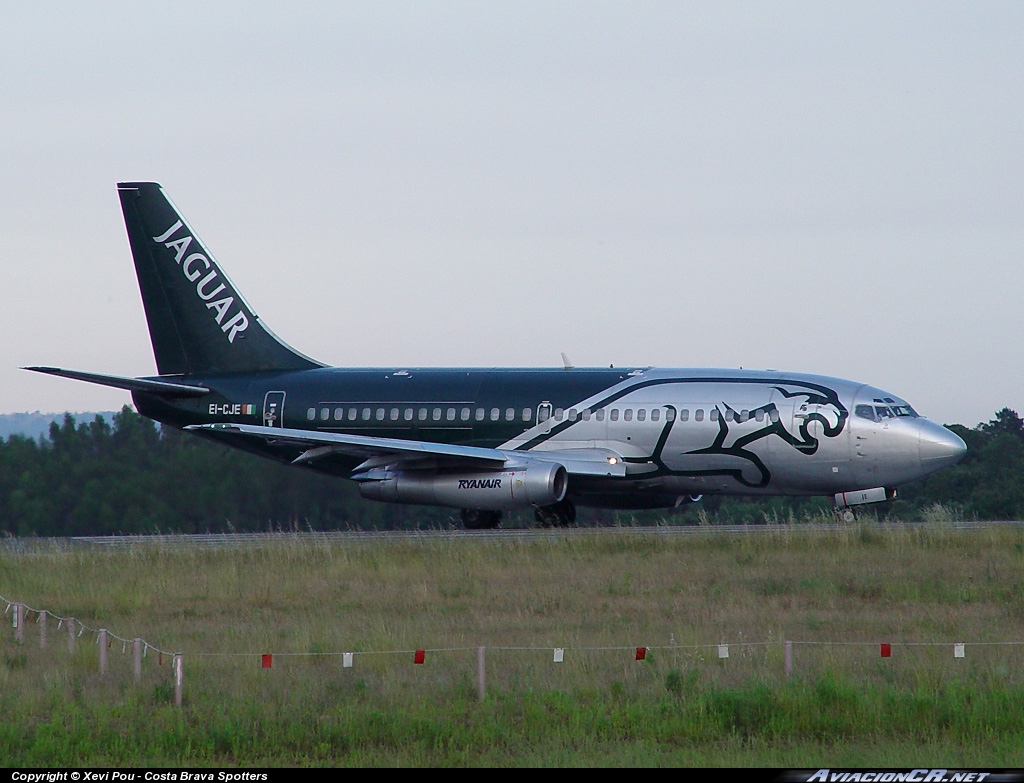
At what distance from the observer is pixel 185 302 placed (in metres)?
39.2

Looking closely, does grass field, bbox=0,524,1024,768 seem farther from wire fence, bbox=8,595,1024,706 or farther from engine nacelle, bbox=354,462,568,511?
engine nacelle, bbox=354,462,568,511

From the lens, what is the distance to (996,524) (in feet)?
104

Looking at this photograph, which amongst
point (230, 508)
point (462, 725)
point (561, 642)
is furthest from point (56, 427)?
point (462, 725)

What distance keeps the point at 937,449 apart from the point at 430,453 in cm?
1090

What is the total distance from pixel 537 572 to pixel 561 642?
260 inches

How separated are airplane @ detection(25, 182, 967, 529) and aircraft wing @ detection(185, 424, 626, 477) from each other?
0.04 meters

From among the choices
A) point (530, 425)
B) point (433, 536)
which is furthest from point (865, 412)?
point (433, 536)

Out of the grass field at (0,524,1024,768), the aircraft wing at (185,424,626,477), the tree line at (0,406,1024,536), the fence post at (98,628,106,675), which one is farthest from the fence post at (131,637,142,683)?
the tree line at (0,406,1024,536)

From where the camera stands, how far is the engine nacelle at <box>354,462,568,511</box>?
105ft

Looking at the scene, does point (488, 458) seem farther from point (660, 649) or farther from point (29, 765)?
point (29, 765)

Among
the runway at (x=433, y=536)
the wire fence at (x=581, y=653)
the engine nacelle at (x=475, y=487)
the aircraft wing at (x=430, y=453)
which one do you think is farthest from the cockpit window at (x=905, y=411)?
the wire fence at (x=581, y=653)

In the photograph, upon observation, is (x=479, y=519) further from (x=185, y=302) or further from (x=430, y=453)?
(x=185, y=302)

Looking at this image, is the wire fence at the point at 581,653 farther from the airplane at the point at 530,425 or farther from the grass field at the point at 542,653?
the airplane at the point at 530,425

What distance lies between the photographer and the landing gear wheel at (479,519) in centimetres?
3509
